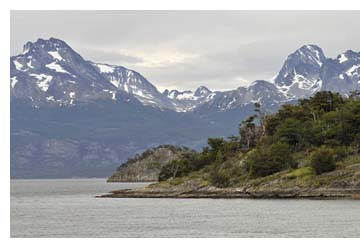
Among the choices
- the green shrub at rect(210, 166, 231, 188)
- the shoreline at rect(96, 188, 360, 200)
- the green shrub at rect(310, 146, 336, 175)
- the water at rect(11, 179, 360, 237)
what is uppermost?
the green shrub at rect(310, 146, 336, 175)

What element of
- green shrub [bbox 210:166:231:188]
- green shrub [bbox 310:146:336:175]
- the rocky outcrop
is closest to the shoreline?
the rocky outcrop

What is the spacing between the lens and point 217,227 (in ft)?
343

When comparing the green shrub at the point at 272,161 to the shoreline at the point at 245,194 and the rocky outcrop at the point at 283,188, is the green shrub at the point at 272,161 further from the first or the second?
the shoreline at the point at 245,194

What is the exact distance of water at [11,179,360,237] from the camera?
9788 centimetres

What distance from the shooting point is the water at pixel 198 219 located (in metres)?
97.9

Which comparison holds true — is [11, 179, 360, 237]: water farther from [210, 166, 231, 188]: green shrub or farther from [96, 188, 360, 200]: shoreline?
[210, 166, 231, 188]: green shrub

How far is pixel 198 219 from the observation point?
117 meters

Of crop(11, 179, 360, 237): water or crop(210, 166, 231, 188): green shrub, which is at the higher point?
crop(210, 166, 231, 188): green shrub

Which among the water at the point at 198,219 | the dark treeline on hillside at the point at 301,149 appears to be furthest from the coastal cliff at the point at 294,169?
the water at the point at 198,219
